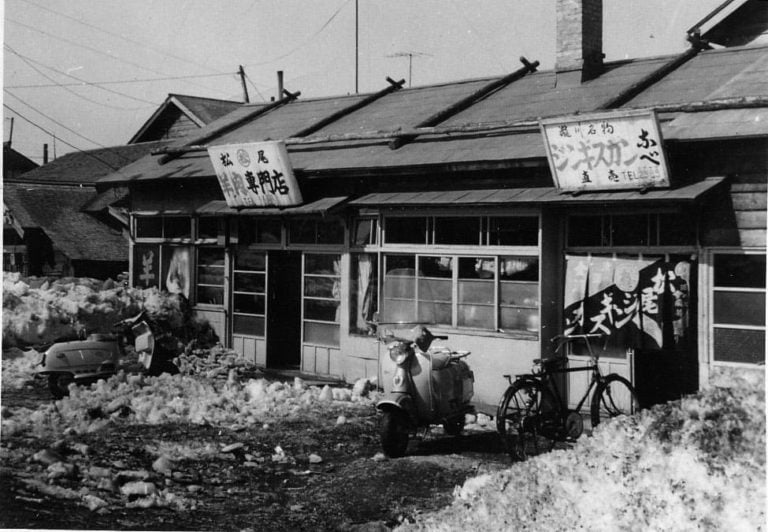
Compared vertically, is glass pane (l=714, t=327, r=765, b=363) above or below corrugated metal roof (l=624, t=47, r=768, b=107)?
below

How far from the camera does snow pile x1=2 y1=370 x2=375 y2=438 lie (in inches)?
360

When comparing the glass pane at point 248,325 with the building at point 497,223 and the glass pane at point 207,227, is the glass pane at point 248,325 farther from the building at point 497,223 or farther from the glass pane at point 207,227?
the glass pane at point 207,227

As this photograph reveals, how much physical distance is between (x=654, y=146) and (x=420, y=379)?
3.76 metres

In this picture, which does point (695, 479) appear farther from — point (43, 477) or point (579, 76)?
point (579, 76)

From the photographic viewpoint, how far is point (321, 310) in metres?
13.2

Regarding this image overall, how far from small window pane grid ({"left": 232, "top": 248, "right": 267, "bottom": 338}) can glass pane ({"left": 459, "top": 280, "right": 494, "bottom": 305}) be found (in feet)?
14.8

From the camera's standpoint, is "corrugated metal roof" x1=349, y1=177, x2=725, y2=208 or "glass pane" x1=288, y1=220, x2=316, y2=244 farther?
"glass pane" x1=288, y1=220, x2=316, y2=244

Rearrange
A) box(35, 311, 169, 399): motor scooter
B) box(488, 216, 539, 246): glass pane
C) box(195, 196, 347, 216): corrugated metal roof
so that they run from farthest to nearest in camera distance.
→ box(195, 196, 347, 216): corrugated metal roof, box(35, 311, 169, 399): motor scooter, box(488, 216, 539, 246): glass pane

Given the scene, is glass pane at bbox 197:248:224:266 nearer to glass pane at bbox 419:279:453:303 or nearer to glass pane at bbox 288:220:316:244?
glass pane at bbox 288:220:316:244

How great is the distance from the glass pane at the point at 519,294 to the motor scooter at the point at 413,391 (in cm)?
214

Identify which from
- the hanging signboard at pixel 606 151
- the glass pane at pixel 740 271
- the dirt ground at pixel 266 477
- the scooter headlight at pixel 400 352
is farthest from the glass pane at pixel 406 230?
the glass pane at pixel 740 271

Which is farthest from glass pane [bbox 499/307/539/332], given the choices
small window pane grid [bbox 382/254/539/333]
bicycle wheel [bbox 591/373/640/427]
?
bicycle wheel [bbox 591/373/640/427]

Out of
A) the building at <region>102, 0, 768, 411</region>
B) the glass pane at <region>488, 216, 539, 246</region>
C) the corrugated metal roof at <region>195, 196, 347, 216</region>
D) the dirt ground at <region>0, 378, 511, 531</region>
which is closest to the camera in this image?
the dirt ground at <region>0, 378, 511, 531</region>

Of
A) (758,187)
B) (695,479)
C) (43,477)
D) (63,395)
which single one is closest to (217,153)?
(63,395)
